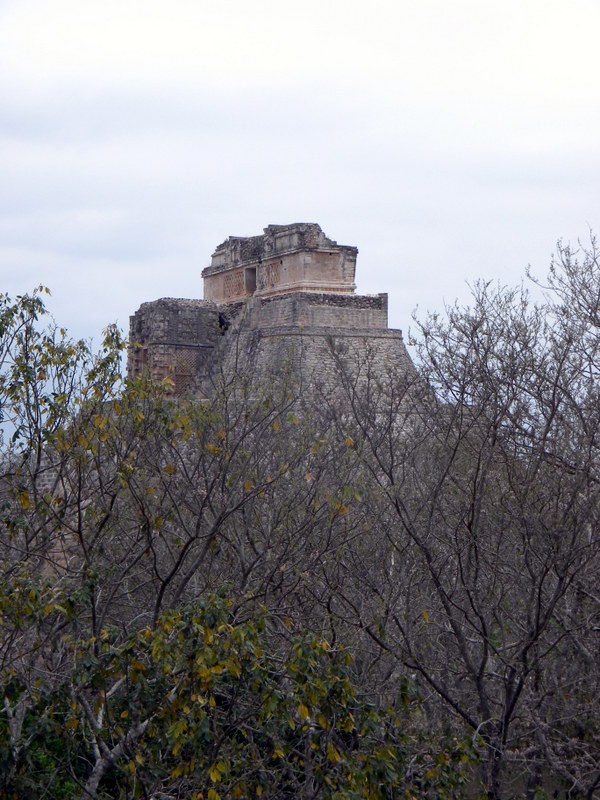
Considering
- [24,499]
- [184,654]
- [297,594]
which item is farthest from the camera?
[297,594]

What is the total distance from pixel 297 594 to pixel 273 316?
12049mm

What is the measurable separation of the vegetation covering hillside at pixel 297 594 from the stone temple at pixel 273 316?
29.9ft

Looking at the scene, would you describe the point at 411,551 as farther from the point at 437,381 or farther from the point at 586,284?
the point at 586,284

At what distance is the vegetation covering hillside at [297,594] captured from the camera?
4.29 meters

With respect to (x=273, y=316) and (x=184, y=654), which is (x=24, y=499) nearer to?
(x=184, y=654)

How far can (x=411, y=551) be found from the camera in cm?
709

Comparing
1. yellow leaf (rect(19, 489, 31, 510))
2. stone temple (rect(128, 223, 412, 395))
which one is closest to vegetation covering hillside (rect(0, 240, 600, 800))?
yellow leaf (rect(19, 489, 31, 510))

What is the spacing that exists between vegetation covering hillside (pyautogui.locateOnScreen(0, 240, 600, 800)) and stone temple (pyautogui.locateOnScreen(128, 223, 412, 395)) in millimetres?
9104

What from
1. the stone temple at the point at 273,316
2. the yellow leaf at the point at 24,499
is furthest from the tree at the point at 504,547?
the stone temple at the point at 273,316

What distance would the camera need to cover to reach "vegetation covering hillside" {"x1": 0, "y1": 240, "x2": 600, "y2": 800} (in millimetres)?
4289

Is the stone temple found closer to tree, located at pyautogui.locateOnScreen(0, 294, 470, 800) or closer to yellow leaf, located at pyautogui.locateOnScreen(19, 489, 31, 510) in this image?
tree, located at pyautogui.locateOnScreen(0, 294, 470, 800)

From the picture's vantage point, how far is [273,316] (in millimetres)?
17766

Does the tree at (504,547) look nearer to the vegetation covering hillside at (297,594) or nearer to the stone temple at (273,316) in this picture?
the vegetation covering hillside at (297,594)

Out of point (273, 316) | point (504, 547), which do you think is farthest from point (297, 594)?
point (273, 316)
